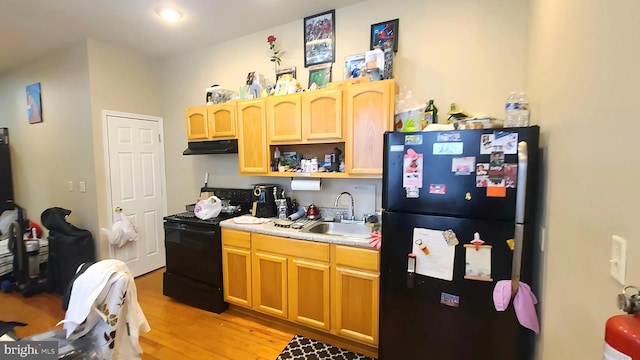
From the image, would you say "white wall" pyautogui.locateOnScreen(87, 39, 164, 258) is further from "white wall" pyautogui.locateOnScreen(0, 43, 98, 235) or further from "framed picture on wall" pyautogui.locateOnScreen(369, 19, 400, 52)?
"framed picture on wall" pyautogui.locateOnScreen(369, 19, 400, 52)

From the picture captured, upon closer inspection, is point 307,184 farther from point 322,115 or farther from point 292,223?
point 322,115

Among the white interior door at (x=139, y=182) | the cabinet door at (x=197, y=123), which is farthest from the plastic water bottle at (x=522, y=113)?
the white interior door at (x=139, y=182)

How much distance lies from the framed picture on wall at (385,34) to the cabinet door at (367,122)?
47 cm

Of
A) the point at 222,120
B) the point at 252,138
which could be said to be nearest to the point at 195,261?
the point at 252,138

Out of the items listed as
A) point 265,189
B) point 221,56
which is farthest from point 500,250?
point 221,56

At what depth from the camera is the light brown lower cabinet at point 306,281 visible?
A: 206 centimetres

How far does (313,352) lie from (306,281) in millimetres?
524

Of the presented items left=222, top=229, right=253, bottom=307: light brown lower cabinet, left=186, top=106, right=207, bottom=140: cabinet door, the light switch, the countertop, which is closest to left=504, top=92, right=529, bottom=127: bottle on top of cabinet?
the light switch

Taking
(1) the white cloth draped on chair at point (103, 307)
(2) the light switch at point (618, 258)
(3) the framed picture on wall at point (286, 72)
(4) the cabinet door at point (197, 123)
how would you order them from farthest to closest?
(4) the cabinet door at point (197, 123) < (3) the framed picture on wall at point (286, 72) < (1) the white cloth draped on chair at point (103, 307) < (2) the light switch at point (618, 258)

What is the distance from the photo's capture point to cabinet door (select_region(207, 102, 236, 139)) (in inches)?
112

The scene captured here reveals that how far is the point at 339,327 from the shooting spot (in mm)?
2170

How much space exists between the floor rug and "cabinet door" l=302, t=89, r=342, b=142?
168cm

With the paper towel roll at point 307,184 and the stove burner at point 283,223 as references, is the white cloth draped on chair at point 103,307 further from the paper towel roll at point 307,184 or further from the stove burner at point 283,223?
the paper towel roll at point 307,184

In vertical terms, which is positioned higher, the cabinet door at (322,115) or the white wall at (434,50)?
the white wall at (434,50)
